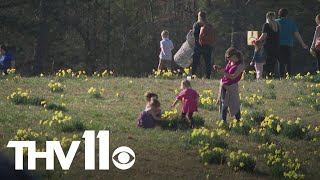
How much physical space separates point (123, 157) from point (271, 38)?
10.3m

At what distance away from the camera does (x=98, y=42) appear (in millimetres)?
51125

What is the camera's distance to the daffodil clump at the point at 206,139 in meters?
11.2

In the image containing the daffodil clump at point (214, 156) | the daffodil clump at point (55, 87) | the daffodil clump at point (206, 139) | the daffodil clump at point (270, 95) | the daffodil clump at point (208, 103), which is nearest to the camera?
the daffodil clump at point (214, 156)

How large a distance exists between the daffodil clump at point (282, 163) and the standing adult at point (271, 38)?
8700 mm

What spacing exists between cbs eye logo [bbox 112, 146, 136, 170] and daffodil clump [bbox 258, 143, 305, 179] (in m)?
1.99

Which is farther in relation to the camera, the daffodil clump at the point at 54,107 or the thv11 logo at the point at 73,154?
the daffodil clump at the point at 54,107

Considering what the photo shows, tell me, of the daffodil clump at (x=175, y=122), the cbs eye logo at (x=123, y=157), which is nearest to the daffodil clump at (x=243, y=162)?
the cbs eye logo at (x=123, y=157)

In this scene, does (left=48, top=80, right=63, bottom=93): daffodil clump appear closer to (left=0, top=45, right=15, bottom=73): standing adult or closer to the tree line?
(left=0, top=45, right=15, bottom=73): standing adult

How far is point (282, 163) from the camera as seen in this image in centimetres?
1020

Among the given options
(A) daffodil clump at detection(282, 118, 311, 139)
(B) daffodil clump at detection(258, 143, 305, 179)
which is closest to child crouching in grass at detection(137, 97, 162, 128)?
(A) daffodil clump at detection(282, 118, 311, 139)

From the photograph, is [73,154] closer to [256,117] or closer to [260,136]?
[260,136]

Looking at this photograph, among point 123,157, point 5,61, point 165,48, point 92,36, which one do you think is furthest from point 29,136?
point 92,36

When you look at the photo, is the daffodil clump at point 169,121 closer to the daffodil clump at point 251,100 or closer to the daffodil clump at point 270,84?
the daffodil clump at point 251,100

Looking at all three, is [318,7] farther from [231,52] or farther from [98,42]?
[231,52]
